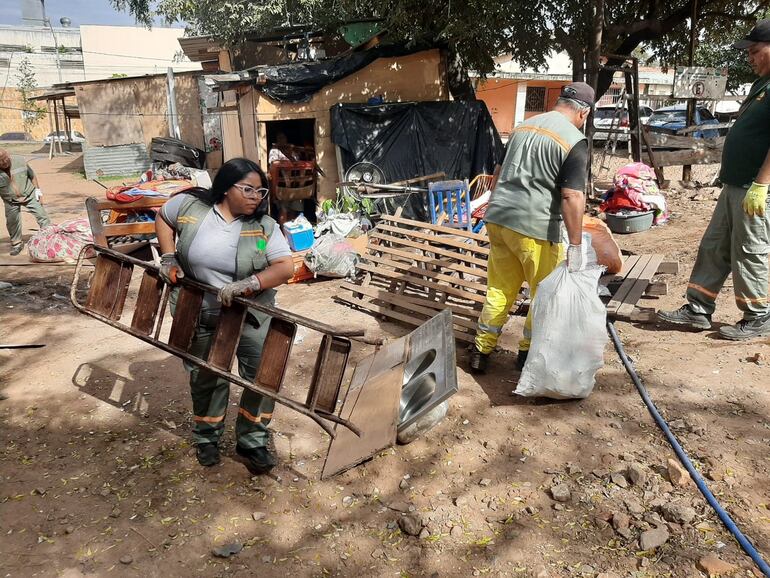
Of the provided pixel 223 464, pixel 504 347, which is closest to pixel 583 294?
pixel 504 347

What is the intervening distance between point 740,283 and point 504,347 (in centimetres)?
173

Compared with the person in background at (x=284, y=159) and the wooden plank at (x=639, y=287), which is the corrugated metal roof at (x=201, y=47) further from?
the wooden plank at (x=639, y=287)

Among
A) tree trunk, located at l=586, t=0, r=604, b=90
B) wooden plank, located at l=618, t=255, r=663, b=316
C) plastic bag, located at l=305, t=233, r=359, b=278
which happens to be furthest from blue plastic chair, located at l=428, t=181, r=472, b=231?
tree trunk, located at l=586, t=0, r=604, b=90

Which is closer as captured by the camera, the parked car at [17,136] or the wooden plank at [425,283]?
the wooden plank at [425,283]

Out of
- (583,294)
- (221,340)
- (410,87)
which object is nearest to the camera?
(221,340)

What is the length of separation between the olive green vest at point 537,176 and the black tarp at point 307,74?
20.9 feet

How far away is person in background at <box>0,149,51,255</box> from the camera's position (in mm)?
7969

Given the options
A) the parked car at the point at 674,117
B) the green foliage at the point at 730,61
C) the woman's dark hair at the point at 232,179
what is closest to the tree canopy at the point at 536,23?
the parked car at the point at 674,117

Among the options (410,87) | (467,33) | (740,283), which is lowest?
(740,283)

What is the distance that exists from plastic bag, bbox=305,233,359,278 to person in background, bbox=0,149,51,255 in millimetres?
4589

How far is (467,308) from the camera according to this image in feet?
16.4

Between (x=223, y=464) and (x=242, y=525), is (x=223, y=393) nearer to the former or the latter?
(x=223, y=464)

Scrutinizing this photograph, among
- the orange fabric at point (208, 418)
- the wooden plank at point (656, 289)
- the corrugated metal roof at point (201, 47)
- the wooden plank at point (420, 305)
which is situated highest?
the corrugated metal roof at point (201, 47)

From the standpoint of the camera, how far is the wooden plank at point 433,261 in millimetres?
4953
